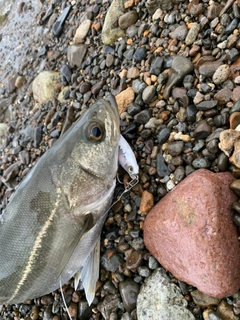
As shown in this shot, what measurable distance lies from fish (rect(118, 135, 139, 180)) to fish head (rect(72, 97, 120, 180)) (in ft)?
0.39

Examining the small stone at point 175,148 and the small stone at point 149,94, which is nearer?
the small stone at point 175,148

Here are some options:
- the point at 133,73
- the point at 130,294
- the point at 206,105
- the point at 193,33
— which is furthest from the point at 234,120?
the point at 130,294

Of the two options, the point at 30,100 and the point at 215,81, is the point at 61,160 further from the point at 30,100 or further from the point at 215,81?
the point at 30,100

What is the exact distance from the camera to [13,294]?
10.1 ft

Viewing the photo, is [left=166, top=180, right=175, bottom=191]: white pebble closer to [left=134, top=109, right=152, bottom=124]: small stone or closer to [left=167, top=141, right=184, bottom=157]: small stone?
[left=167, top=141, right=184, bottom=157]: small stone

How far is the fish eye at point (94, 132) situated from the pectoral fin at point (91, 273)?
922mm

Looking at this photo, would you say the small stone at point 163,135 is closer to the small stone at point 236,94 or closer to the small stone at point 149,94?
the small stone at point 149,94

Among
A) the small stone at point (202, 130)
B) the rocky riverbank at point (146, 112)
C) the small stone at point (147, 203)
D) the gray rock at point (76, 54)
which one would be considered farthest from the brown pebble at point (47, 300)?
the gray rock at point (76, 54)

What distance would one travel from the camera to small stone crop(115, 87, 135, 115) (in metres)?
3.62

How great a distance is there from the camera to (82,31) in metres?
4.50

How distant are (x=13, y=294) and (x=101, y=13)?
3133mm

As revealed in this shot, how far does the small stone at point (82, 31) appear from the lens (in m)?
4.47

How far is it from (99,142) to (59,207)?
606 millimetres

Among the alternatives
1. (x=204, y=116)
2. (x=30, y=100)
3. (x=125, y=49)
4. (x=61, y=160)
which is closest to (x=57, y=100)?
(x=30, y=100)
